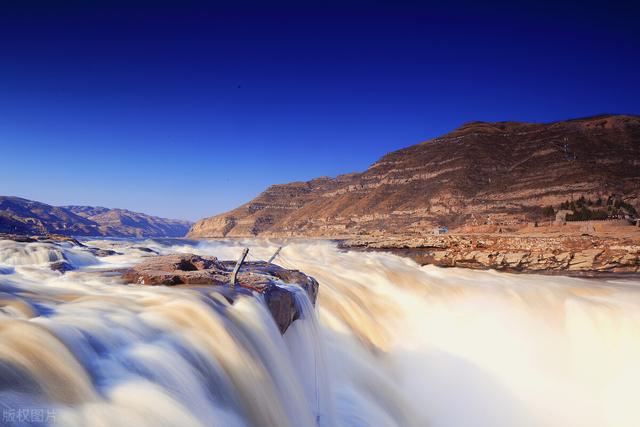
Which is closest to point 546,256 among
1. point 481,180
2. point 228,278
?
point 228,278

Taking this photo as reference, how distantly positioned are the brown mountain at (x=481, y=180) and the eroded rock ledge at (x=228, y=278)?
133ft

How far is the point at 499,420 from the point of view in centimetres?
774

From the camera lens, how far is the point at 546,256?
830 inches

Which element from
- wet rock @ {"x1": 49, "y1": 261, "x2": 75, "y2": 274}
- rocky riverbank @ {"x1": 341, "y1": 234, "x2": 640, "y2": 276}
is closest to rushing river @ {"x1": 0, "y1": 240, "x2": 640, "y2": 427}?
wet rock @ {"x1": 49, "y1": 261, "x2": 75, "y2": 274}

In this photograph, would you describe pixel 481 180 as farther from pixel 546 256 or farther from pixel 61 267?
pixel 61 267

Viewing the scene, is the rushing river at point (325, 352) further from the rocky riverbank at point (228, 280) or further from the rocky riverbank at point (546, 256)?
the rocky riverbank at point (546, 256)

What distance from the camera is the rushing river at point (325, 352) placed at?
2.97 meters

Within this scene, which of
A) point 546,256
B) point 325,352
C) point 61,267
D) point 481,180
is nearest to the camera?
point 325,352

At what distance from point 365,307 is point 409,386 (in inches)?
113

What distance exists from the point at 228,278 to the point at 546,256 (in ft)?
66.8

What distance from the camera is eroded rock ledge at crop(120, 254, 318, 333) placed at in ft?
18.3

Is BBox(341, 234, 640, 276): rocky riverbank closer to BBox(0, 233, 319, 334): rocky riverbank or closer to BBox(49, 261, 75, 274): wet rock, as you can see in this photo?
BBox(0, 233, 319, 334): rocky riverbank

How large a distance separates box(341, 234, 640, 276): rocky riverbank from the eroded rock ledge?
17355 mm

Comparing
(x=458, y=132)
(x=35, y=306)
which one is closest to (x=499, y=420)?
(x=35, y=306)
